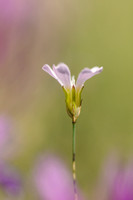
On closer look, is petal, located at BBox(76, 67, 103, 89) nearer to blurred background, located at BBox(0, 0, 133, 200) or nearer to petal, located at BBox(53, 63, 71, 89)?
petal, located at BBox(53, 63, 71, 89)

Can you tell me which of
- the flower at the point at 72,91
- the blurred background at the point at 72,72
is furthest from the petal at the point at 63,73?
the blurred background at the point at 72,72

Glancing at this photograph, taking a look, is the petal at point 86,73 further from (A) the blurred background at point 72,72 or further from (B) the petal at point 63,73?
(A) the blurred background at point 72,72

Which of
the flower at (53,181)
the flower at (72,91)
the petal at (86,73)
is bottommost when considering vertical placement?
the flower at (53,181)

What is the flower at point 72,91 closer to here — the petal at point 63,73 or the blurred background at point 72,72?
the petal at point 63,73

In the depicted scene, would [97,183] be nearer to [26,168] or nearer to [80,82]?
[80,82]

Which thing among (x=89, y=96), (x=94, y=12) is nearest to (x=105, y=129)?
(x=89, y=96)

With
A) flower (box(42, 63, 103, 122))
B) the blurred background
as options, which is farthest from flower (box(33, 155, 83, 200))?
the blurred background

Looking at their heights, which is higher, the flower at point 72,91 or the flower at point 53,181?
the flower at point 72,91

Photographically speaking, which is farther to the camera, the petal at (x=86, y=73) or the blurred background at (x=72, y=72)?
the blurred background at (x=72, y=72)
